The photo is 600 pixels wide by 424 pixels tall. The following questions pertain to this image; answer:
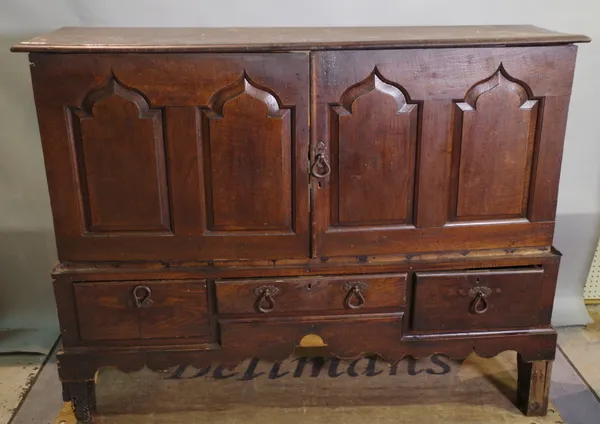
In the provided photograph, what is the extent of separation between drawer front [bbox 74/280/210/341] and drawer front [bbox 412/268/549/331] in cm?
61

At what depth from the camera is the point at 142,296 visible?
173cm

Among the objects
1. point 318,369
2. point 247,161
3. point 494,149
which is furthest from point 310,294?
point 494,149

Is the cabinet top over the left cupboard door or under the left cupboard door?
over

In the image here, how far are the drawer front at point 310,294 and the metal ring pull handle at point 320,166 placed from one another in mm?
301

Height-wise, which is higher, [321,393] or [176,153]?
[176,153]

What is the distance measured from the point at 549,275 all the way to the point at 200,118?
41.6 inches

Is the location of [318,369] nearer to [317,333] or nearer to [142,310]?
[317,333]

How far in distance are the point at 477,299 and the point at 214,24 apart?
1198mm

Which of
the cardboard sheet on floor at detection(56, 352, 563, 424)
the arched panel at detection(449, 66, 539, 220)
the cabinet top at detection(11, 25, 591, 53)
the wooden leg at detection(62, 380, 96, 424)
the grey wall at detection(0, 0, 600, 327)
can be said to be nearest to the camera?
the cabinet top at detection(11, 25, 591, 53)

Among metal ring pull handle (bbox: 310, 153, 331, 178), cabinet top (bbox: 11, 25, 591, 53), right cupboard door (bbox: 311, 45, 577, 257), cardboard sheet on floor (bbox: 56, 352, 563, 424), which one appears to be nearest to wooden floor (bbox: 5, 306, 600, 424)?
cardboard sheet on floor (bbox: 56, 352, 563, 424)

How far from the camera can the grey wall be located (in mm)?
2057

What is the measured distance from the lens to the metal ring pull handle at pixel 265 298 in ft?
5.69

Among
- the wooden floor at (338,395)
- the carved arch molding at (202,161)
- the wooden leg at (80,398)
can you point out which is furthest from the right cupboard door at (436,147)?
the wooden leg at (80,398)

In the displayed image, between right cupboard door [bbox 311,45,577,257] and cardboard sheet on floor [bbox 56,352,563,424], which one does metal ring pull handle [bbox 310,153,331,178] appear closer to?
right cupboard door [bbox 311,45,577,257]
